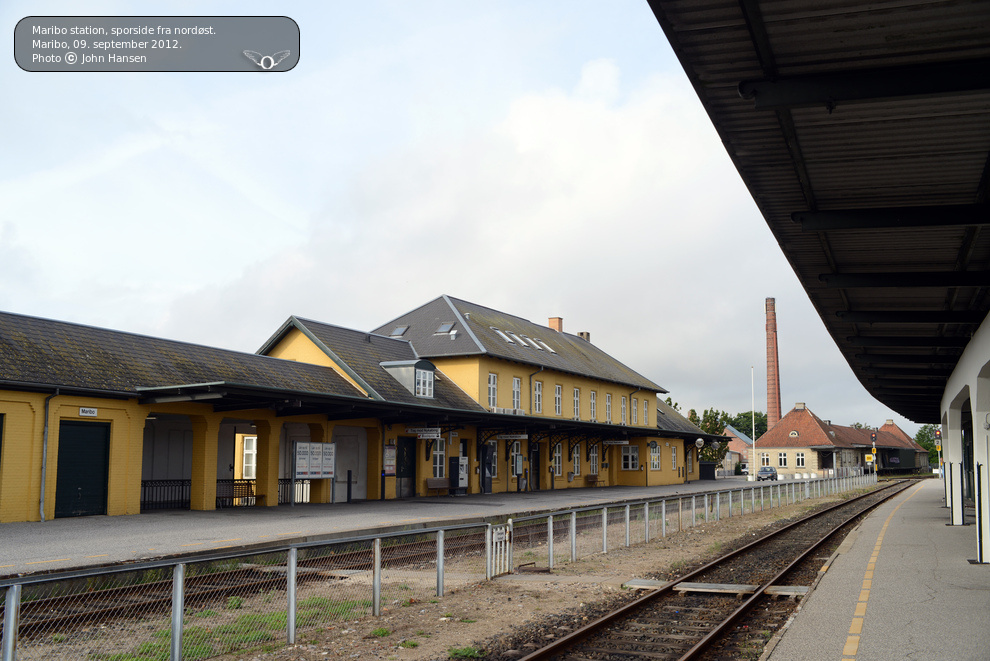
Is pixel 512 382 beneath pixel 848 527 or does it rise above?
above

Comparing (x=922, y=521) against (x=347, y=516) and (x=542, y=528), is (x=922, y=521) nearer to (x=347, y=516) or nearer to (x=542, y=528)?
(x=542, y=528)

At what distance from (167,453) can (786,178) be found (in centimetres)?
2206

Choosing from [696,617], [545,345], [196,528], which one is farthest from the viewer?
[545,345]

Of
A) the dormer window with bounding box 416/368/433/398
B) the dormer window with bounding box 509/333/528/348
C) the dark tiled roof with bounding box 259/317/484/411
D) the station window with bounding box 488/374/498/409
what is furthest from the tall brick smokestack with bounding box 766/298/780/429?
the dormer window with bounding box 416/368/433/398

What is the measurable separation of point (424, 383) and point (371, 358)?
231 cm

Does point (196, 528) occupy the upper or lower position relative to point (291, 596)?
lower

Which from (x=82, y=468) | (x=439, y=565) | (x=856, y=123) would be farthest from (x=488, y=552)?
(x=82, y=468)

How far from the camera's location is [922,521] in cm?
2359

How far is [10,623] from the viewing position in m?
6.36

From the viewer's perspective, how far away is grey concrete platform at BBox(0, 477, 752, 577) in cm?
1337

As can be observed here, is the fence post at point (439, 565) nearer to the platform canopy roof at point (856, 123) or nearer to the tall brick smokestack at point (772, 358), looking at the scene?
the platform canopy roof at point (856, 123)

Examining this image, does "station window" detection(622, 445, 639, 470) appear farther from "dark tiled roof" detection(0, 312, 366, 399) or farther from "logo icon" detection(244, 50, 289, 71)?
"logo icon" detection(244, 50, 289, 71)

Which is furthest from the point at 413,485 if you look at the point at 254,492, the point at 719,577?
the point at 719,577

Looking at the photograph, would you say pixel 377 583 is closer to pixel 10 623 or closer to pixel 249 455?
pixel 10 623
